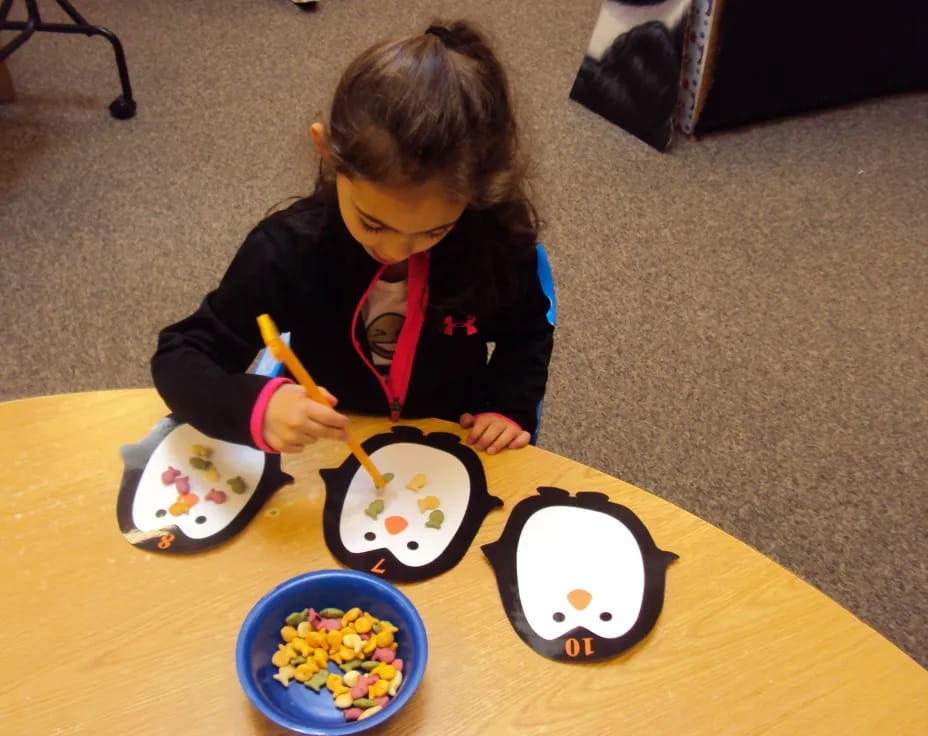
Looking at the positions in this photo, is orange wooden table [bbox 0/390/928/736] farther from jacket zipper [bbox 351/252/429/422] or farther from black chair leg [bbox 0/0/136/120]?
black chair leg [bbox 0/0/136/120]

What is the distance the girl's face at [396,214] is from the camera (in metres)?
0.67

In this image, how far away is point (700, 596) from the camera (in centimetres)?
65

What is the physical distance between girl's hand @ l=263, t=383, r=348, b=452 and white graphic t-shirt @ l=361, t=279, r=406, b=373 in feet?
0.57

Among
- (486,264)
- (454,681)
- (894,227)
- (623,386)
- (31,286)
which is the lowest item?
(31,286)

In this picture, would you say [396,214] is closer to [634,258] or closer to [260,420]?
[260,420]

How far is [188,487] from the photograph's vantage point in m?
0.71

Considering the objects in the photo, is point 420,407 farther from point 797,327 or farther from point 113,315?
point 797,327

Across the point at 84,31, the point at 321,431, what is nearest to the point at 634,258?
the point at 321,431

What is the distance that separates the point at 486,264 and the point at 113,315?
3.37 feet

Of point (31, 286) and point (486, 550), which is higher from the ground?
point (486, 550)

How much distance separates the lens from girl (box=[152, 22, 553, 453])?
0.67m

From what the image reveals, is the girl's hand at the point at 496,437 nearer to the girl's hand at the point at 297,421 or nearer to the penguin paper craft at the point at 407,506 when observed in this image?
the penguin paper craft at the point at 407,506

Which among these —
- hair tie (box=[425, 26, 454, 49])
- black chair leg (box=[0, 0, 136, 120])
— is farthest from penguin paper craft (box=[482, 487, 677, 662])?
black chair leg (box=[0, 0, 136, 120])

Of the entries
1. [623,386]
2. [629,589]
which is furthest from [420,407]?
[623,386]
